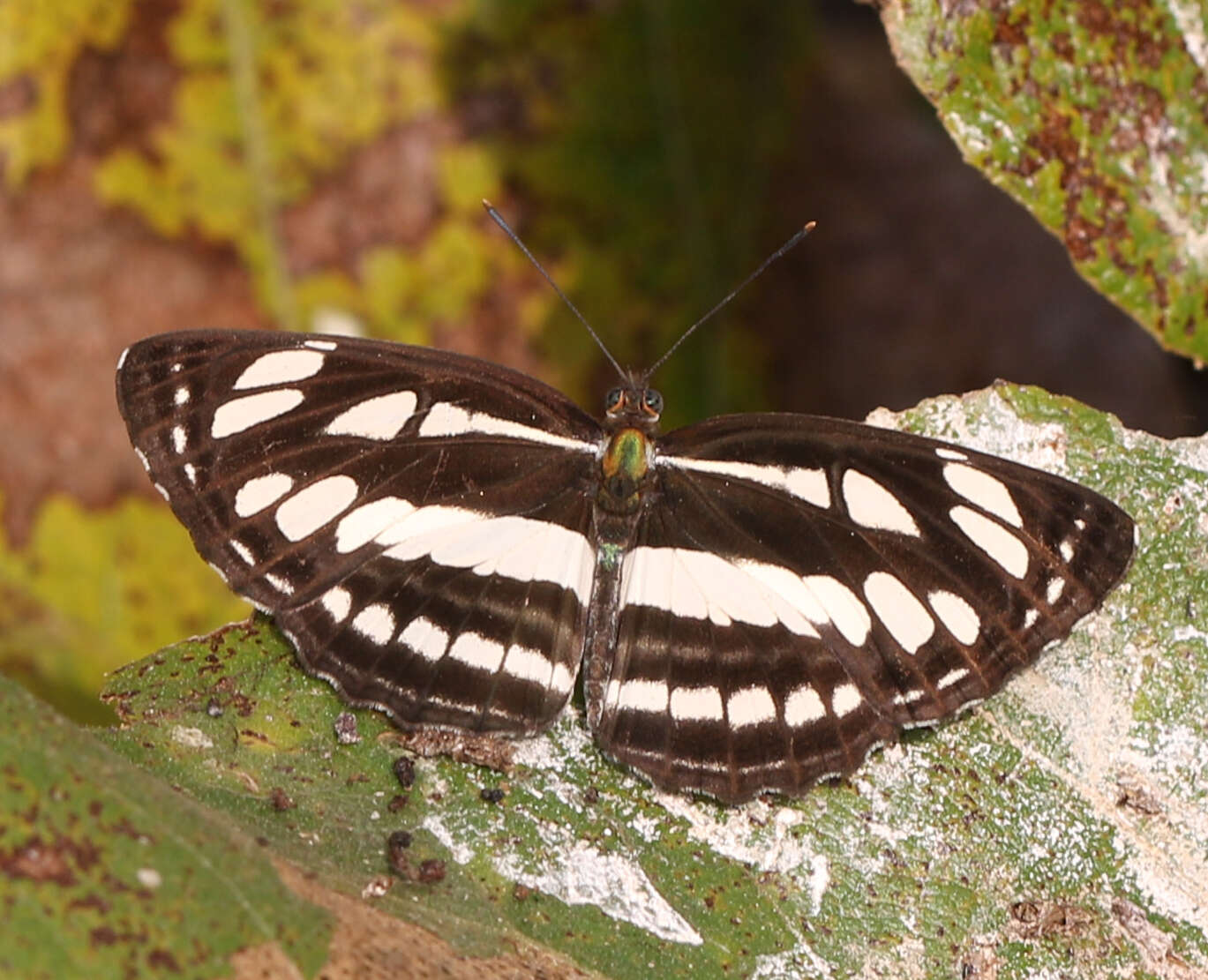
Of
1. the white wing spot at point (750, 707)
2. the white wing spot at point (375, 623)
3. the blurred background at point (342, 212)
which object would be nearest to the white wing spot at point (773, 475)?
the white wing spot at point (750, 707)

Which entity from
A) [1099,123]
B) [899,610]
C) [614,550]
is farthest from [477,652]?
[1099,123]

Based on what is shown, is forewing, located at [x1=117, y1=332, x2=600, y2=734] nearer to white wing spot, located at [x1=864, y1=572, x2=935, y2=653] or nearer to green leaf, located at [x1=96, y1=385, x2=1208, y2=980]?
green leaf, located at [x1=96, y1=385, x2=1208, y2=980]

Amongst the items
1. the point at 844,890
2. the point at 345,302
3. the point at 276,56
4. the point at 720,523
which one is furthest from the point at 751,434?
the point at 276,56

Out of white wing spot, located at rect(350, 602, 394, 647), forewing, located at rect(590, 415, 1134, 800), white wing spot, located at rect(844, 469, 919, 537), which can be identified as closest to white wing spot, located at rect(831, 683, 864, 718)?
forewing, located at rect(590, 415, 1134, 800)

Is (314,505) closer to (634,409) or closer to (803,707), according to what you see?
(634,409)

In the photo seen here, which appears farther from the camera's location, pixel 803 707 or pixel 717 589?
pixel 717 589
